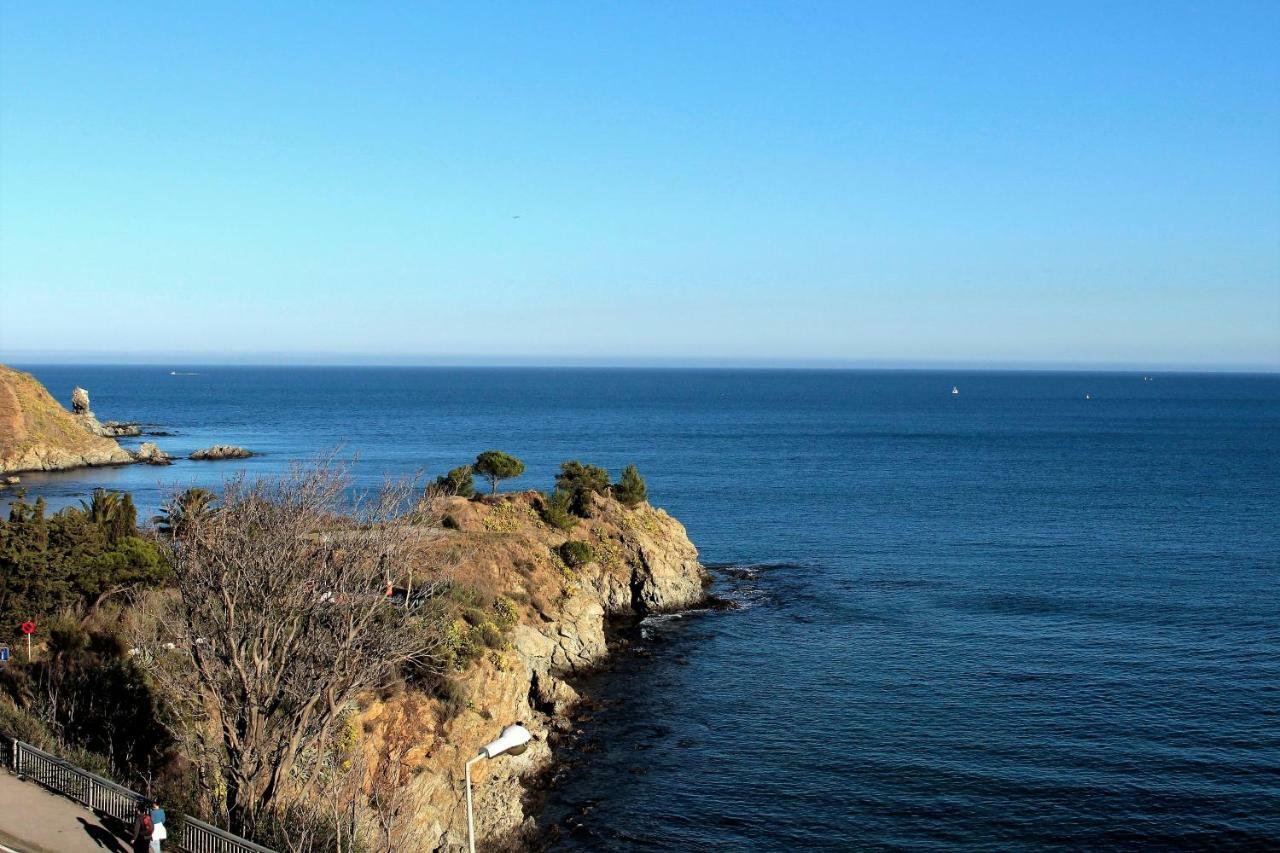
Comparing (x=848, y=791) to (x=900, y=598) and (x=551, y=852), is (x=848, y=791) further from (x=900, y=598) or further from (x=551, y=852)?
(x=900, y=598)

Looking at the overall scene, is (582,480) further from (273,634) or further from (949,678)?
(273,634)

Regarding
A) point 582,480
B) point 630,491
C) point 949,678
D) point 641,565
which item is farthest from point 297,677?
point 630,491

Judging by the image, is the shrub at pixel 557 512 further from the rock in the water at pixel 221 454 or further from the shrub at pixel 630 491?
the rock in the water at pixel 221 454

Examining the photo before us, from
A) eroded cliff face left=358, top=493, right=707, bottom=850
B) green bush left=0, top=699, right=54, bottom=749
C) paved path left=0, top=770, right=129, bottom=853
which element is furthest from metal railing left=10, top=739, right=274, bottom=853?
eroded cliff face left=358, top=493, right=707, bottom=850

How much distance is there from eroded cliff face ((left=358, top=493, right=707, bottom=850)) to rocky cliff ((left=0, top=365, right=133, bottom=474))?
74065 mm

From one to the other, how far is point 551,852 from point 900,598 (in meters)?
30.4

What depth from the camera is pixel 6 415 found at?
110 metres

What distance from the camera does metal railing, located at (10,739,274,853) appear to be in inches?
745

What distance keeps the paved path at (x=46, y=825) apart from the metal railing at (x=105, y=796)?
232mm

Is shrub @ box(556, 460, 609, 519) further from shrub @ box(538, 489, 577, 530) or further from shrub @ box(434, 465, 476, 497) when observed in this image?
shrub @ box(434, 465, 476, 497)

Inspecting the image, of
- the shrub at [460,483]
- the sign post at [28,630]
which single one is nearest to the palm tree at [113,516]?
the sign post at [28,630]

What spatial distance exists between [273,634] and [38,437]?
103 meters

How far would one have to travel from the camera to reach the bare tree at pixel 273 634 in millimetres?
21766

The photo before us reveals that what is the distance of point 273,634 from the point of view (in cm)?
2252
